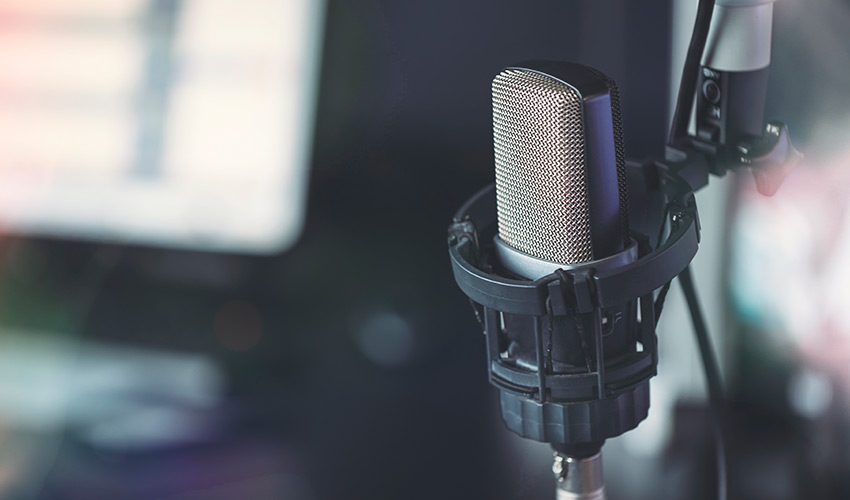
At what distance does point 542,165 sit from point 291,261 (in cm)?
73

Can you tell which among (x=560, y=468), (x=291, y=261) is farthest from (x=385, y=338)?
(x=560, y=468)

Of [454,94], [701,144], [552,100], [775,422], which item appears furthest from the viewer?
[454,94]

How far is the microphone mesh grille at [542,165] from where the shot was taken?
39 cm

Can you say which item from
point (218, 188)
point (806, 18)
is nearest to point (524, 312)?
point (806, 18)

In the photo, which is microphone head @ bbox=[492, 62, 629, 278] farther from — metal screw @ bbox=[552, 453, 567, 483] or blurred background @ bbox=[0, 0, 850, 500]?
blurred background @ bbox=[0, 0, 850, 500]

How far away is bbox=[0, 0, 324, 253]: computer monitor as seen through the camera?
3.56 feet

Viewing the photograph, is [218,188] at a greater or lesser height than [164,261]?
greater

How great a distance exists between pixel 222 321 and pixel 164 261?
0.11 metres

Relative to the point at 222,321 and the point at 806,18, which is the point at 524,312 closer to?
the point at 806,18

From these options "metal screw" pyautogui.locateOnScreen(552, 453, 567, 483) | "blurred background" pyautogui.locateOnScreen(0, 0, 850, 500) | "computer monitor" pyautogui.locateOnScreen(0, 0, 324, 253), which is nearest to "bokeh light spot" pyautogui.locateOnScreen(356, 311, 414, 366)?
"blurred background" pyautogui.locateOnScreen(0, 0, 850, 500)

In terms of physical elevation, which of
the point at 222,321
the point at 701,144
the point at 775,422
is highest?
the point at 701,144

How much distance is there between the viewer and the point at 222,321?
1.15 meters

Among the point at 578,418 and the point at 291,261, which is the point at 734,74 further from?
the point at 291,261

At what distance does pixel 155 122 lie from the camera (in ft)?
3.73
